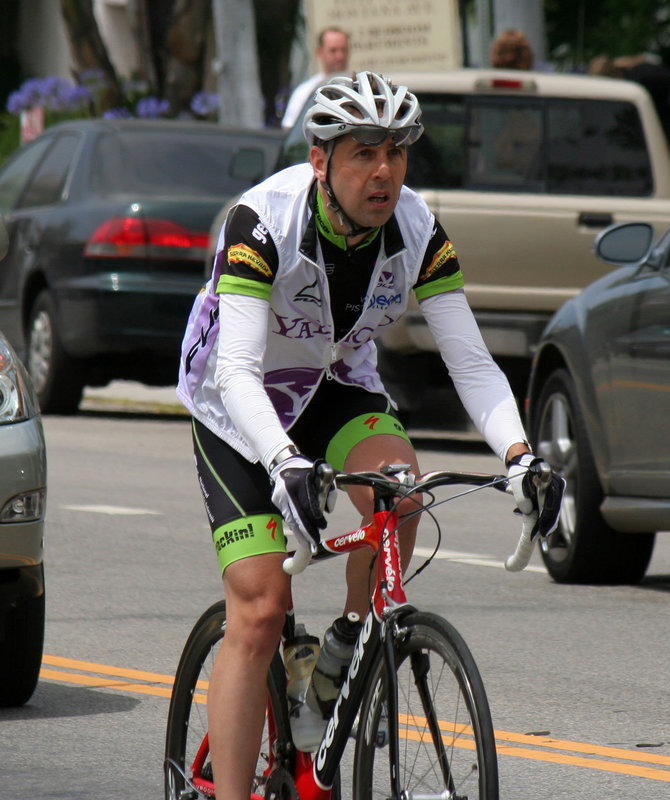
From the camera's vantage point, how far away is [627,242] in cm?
759

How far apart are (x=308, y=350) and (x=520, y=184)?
755 cm

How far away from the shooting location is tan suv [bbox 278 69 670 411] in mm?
11328

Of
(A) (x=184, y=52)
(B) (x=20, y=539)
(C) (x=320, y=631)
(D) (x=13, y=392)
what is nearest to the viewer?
(B) (x=20, y=539)

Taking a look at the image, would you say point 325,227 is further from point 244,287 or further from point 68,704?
point 68,704

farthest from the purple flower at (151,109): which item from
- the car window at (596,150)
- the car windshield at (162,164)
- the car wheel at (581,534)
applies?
the car wheel at (581,534)

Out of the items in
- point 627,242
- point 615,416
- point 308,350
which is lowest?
point 615,416

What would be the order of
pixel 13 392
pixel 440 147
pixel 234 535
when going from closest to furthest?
pixel 234 535
pixel 13 392
pixel 440 147

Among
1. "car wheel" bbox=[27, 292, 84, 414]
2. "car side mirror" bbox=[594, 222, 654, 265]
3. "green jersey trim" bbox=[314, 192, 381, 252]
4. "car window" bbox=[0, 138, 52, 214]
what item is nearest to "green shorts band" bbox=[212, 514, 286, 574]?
"green jersey trim" bbox=[314, 192, 381, 252]

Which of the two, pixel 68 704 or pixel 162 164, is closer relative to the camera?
pixel 68 704

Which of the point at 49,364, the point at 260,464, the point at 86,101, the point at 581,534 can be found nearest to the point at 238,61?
the point at 86,101

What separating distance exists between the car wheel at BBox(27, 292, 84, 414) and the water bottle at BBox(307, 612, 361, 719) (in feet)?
31.9

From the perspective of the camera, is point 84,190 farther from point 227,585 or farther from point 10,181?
point 227,585

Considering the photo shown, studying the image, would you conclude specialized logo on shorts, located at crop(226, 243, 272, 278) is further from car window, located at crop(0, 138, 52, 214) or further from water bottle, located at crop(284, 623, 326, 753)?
car window, located at crop(0, 138, 52, 214)

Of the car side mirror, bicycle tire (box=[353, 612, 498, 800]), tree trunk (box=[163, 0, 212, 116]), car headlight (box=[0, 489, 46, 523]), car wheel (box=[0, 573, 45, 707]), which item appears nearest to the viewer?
bicycle tire (box=[353, 612, 498, 800])
